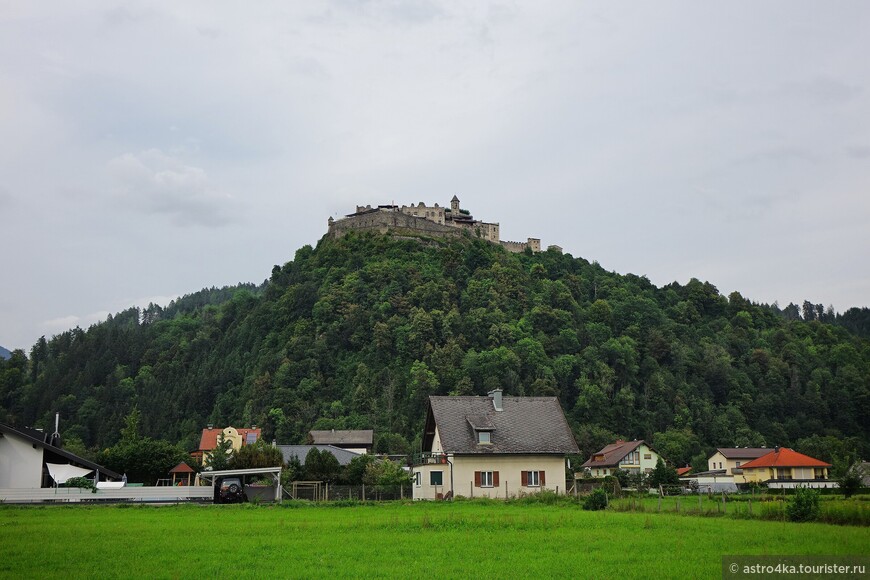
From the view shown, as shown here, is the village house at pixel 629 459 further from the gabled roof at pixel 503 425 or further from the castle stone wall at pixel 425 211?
the castle stone wall at pixel 425 211

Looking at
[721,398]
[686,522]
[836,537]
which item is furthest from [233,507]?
[721,398]

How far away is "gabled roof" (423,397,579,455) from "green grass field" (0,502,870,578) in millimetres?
17076

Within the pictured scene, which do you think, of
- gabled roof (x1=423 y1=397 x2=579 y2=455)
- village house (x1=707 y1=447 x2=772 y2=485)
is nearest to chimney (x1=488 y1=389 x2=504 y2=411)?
gabled roof (x1=423 y1=397 x2=579 y2=455)

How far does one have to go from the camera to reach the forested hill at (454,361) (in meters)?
118

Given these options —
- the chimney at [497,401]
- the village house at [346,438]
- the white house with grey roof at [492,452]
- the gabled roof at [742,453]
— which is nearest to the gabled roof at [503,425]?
the white house with grey roof at [492,452]

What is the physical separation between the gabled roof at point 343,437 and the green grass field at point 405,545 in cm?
7103

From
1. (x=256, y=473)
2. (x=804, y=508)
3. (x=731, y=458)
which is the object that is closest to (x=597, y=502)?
(x=804, y=508)

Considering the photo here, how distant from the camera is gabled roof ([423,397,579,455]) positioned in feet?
153

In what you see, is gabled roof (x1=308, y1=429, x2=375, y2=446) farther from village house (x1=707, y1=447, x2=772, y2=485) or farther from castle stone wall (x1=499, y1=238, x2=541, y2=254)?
castle stone wall (x1=499, y1=238, x2=541, y2=254)

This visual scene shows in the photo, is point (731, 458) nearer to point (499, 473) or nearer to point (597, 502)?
point (499, 473)

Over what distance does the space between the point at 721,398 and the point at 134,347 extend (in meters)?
107

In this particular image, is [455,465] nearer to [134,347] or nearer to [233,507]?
[233,507]

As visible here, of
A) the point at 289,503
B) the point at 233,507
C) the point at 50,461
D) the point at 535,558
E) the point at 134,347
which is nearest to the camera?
the point at 535,558

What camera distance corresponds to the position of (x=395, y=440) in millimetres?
103375
